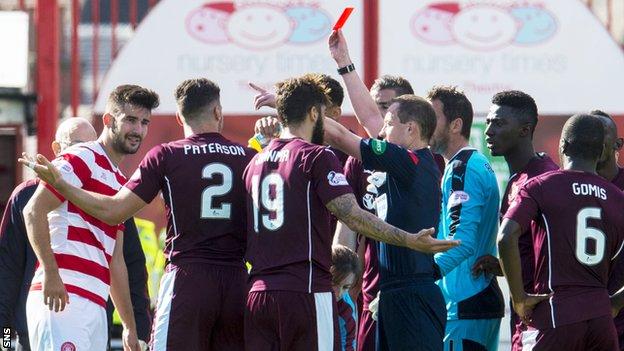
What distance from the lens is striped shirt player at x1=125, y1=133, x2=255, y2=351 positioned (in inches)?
255

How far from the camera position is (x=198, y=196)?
6492 mm

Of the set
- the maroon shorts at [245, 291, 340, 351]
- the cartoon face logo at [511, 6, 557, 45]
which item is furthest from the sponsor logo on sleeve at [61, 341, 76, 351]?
the cartoon face logo at [511, 6, 557, 45]

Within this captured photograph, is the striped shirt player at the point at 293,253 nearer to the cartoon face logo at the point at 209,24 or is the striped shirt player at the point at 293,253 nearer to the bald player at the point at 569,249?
the bald player at the point at 569,249

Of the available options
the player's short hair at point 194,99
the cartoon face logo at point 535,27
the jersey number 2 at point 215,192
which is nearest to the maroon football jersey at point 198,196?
the jersey number 2 at point 215,192

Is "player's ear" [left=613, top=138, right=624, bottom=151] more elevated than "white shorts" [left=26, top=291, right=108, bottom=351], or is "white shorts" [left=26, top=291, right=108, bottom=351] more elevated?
"player's ear" [left=613, top=138, right=624, bottom=151]

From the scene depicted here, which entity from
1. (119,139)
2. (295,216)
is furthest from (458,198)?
(119,139)

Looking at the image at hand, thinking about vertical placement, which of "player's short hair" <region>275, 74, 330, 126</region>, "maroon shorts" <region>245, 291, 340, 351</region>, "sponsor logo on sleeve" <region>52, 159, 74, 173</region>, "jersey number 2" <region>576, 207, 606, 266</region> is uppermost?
"player's short hair" <region>275, 74, 330, 126</region>

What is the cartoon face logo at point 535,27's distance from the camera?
10906 millimetres

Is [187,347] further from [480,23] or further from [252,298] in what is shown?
[480,23]

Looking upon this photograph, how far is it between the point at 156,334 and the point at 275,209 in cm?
93

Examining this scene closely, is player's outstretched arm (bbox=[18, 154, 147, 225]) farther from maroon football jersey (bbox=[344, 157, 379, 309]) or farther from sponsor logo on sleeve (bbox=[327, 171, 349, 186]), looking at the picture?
maroon football jersey (bbox=[344, 157, 379, 309])

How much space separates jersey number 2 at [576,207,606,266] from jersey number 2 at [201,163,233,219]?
1663 millimetres

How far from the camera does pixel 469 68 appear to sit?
10.8m

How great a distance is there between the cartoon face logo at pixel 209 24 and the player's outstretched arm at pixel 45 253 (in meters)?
4.45
